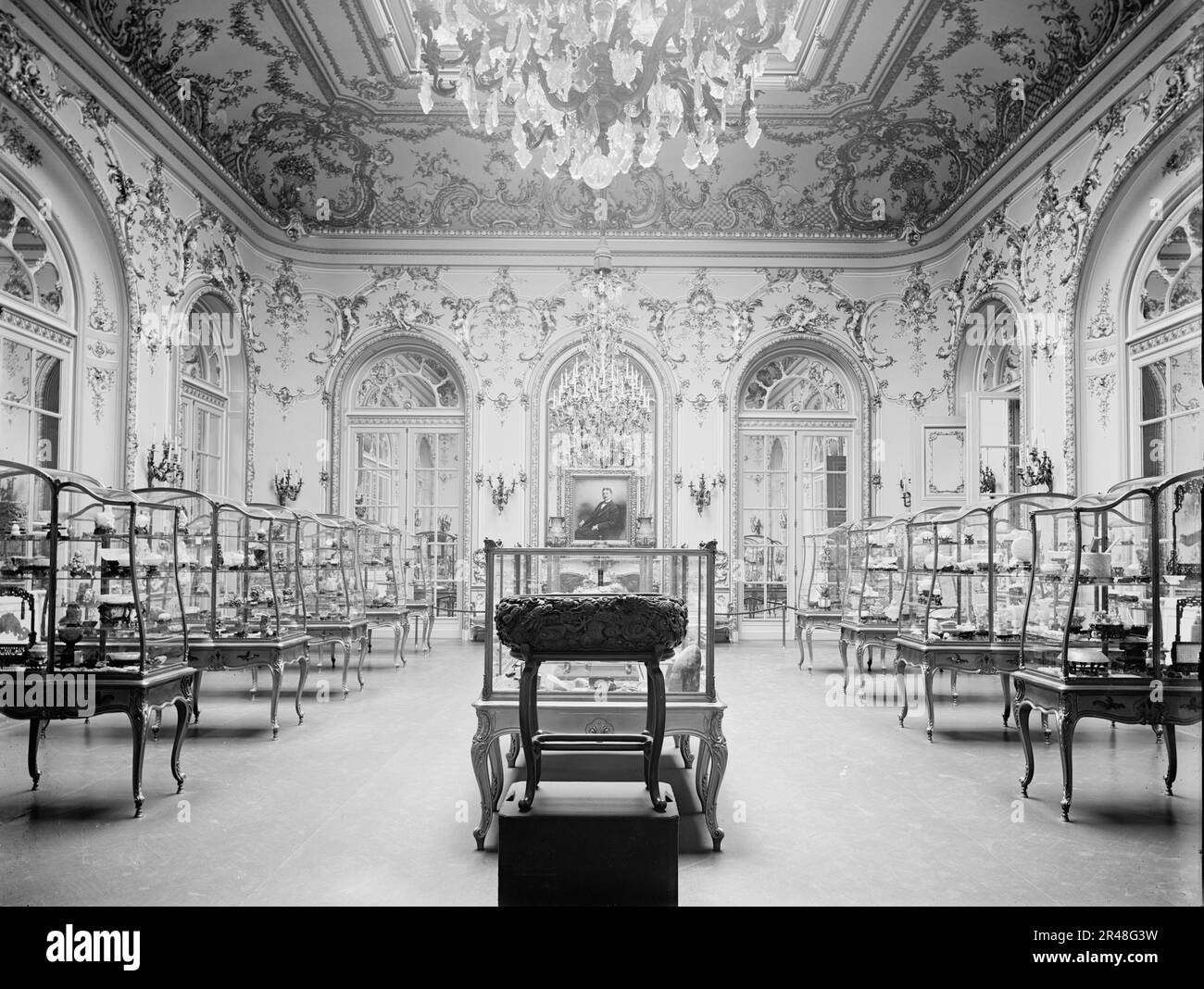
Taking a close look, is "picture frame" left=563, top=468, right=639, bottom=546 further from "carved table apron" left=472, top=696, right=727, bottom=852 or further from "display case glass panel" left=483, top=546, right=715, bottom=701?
"carved table apron" left=472, top=696, right=727, bottom=852

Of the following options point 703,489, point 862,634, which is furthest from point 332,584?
point 703,489

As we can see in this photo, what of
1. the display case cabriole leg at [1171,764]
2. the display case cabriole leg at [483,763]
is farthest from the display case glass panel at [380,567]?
the display case cabriole leg at [1171,764]

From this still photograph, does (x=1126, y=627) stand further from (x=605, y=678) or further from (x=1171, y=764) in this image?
(x=605, y=678)

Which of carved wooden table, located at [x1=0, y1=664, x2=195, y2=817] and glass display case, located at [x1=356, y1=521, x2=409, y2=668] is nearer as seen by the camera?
carved wooden table, located at [x1=0, y1=664, x2=195, y2=817]

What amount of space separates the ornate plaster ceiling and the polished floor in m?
Answer: 6.05

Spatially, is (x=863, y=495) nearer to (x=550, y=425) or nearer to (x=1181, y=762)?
(x=550, y=425)

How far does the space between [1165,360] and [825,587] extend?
Answer: 13.5 feet

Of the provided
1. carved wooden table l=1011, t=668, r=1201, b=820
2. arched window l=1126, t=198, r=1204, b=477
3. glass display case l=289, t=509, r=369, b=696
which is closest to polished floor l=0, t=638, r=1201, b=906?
carved wooden table l=1011, t=668, r=1201, b=820

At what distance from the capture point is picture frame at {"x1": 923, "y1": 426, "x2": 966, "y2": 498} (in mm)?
11867

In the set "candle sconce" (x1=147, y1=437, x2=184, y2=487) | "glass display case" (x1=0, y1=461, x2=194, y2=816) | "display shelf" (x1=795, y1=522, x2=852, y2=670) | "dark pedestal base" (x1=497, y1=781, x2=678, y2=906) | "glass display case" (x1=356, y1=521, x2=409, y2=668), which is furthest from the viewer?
"glass display case" (x1=356, y1=521, x2=409, y2=668)

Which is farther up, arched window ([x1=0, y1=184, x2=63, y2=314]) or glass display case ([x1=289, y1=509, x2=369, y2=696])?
arched window ([x1=0, y1=184, x2=63, y2=314])

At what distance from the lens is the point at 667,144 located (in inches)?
436
